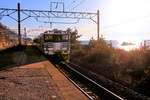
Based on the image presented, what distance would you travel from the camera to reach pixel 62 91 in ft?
25.8

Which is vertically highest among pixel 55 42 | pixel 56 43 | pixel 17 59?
pixel 55 42

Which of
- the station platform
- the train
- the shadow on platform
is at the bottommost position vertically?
the station platform

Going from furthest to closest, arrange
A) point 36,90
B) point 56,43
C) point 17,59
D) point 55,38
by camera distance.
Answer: point 17,59 < point 55,38 < point 56,43 < point 36,90

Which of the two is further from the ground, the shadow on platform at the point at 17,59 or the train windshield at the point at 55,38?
the train windshield at the point at 55,38

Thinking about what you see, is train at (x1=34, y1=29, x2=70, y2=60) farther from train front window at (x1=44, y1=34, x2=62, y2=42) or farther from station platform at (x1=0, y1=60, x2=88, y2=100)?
station platform at (x1=0, y1=60, x2=88, y2=100)

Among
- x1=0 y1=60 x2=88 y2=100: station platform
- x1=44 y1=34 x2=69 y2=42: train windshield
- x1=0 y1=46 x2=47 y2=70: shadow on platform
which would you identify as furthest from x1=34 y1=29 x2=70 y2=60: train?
x1=0 y1=60 x2=88 y2=100: station platform

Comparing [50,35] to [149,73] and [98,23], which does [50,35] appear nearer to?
[98,23]

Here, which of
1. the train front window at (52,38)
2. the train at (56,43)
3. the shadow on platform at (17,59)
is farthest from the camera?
the train front window at (52,38)

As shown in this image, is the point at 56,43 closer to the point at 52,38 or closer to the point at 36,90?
the point at 52,38

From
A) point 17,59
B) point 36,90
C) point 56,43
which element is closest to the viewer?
point 36,90

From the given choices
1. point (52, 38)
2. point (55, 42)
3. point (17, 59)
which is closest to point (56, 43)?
point (55, 42)

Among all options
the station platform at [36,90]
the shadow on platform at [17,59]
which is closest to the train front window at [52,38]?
the shadow on platform at [17,59]

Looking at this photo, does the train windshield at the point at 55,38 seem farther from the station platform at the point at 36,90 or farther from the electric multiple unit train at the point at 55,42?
the station platform at the point at 36,90

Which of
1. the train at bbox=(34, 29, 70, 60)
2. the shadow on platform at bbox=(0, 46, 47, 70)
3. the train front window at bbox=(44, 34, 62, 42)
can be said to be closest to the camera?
the shadow on platform at bbox=(0, 46, 47, 70)
